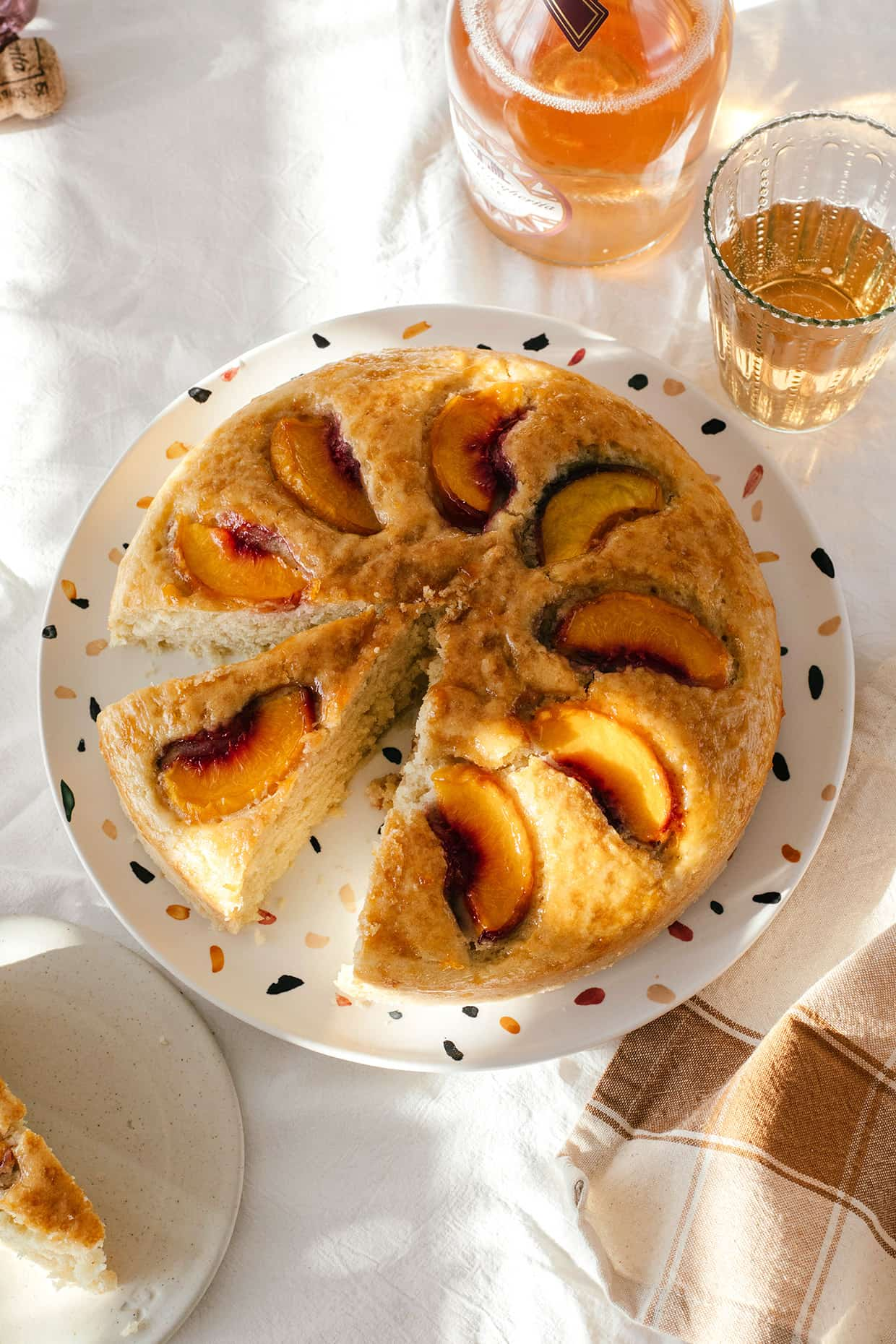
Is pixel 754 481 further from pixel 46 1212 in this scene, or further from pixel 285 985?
pixel 46 1212

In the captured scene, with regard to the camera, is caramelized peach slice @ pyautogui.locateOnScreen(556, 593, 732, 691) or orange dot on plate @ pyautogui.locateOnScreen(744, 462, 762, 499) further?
orange dot on plate @ pyautogui.locateOnScreen(744, 462, 762, 499)

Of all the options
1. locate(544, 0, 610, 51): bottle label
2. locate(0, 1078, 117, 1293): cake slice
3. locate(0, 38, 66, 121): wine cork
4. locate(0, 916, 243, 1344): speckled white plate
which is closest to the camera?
locate(0, 1078, 117, 1293): cake slice

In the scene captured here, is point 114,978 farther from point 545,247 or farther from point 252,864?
point 545,247

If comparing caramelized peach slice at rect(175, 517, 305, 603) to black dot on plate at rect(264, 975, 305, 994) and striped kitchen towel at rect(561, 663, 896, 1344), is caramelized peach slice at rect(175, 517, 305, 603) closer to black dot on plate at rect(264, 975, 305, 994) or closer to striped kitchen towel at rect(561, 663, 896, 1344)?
black dot on plate at rect(264, 975, 305, 994)

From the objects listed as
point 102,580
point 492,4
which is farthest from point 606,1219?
point 492,4

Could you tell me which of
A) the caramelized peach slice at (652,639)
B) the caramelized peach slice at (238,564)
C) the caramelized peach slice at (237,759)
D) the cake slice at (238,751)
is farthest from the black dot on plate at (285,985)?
the caramelized peach slice at (652,639)

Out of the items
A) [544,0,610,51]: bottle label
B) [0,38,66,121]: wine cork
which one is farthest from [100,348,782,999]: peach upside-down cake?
[0,38,66,121]: wine cork

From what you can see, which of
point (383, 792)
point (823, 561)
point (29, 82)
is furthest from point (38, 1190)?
point (29, 82)
